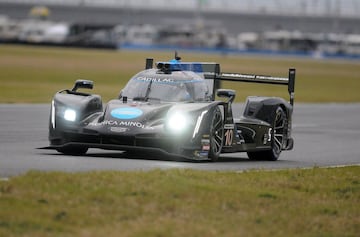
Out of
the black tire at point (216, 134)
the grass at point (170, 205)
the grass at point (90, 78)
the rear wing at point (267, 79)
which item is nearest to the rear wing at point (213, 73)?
the rear wing at point (267, 79)

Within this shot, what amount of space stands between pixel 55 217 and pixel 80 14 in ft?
436

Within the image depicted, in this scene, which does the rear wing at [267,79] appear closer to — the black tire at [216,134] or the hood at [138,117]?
the black tire at [216,134]

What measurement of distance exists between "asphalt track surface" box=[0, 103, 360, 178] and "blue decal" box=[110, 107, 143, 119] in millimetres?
626

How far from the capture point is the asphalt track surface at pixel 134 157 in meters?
14.7

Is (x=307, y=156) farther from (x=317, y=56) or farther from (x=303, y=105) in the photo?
(x=317, y=56)

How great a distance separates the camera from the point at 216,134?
53.3 feet

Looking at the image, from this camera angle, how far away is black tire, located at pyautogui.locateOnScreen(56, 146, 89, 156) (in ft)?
52.1

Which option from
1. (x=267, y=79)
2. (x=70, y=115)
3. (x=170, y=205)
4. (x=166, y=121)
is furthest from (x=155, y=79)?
(x=170, y=205)

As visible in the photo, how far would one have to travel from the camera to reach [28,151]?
54.4 feet

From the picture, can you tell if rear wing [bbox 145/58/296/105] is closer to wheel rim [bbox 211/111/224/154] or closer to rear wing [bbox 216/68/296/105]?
rear wing [bbox 216/68/296/105]

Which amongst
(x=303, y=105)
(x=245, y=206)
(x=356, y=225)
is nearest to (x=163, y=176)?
(x=245, y=206)

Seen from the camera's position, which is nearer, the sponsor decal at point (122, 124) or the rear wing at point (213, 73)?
the sponsor decal at point (122, 124)

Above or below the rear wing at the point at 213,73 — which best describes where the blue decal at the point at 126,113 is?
below

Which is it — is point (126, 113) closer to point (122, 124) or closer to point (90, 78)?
point (122, 124)
